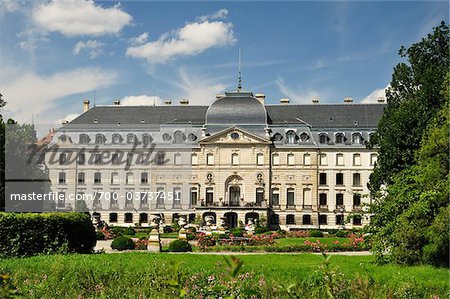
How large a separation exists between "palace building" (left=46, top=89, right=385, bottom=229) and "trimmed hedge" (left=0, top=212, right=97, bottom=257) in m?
32.2

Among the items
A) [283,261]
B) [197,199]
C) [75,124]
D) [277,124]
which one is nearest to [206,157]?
[197,199]

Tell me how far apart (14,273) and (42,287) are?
5.75 feet

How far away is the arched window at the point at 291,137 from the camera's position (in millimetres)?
57000

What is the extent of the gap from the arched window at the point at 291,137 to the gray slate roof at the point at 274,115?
42.0 inches

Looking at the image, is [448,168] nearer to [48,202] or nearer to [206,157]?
[206,157]

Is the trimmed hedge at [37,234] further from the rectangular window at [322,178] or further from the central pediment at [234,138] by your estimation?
the rectangular window at [322,178]

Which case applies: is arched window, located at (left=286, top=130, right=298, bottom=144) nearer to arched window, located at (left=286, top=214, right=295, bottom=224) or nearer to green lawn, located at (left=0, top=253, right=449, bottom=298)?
arched window, located at (left=286, top=214, right=295, bottom=224)

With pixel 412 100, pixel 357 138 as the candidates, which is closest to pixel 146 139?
pixel 357 138

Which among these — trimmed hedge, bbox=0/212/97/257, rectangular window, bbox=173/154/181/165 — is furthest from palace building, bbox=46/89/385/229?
trimmed hedge, bbox=0/212/97/257

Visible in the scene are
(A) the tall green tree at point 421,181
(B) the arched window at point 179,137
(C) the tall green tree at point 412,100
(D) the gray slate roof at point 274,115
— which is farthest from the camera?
(B) the arched window at point 179,137

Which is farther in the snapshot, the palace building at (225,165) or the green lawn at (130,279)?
the palace building at (225,165)

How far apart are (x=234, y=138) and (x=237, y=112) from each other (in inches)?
103

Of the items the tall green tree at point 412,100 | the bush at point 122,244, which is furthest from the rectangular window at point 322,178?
the bush at point 122,244

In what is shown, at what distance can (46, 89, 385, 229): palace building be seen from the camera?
5647 cm
